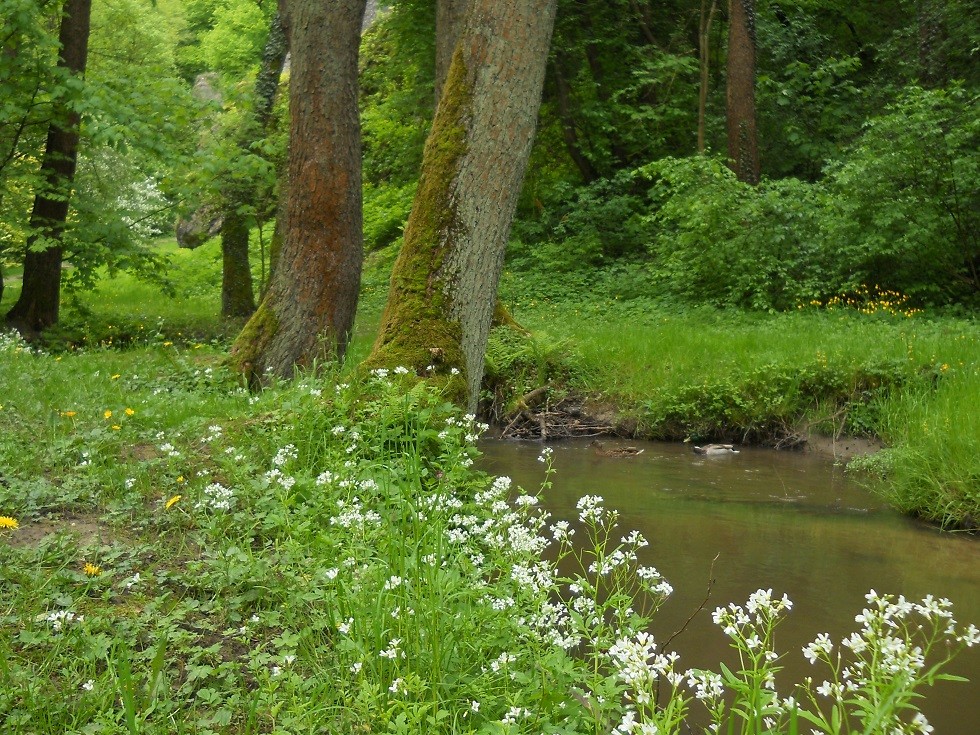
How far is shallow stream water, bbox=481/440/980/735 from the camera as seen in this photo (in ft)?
16.3

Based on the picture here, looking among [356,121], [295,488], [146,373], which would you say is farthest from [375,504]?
[356,121]

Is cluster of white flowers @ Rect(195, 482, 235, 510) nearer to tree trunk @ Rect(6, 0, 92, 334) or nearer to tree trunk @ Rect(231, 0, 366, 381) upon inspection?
tree trunk @ Rect(231, 0, 366, 381)

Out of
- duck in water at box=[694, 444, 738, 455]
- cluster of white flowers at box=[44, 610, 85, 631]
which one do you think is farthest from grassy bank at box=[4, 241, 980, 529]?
cluster of white flowers at box=[44, 610, 85, 631]

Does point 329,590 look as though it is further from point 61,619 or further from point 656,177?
point 656,177

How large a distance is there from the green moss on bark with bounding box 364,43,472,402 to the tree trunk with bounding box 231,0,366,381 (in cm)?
139

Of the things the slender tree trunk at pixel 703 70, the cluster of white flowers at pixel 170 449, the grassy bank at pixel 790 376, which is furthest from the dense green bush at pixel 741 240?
the cluster of white flowers at pixel 170 449

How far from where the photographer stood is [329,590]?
3.42m

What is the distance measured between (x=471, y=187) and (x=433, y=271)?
0.65 meters

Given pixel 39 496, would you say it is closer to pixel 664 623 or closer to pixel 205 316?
pixel 664 623

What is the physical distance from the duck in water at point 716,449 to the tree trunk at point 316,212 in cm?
414

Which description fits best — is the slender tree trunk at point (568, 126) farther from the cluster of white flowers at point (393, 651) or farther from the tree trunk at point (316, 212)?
the cluster of white flowers at point (393, 651)

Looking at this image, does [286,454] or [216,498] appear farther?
[286,454]

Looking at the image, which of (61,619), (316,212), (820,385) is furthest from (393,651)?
(820,385)

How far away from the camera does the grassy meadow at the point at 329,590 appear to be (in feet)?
8.59
